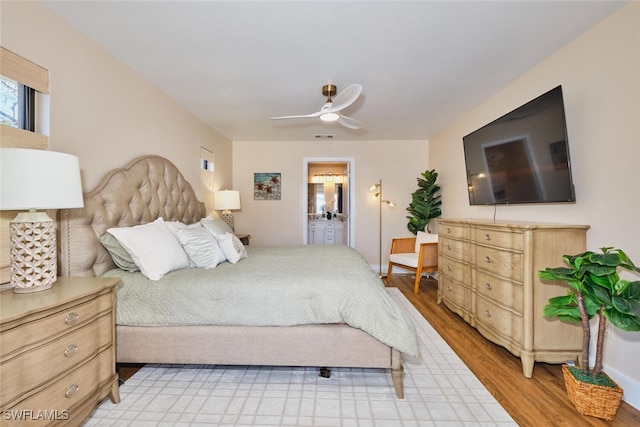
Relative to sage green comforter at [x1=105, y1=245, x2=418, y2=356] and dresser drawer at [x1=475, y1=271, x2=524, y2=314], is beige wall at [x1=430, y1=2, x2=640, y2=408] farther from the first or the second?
sage green comforter at [x1=105, y1=245, x2=418, y2=356]

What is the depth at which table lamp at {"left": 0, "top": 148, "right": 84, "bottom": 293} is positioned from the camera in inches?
46.3

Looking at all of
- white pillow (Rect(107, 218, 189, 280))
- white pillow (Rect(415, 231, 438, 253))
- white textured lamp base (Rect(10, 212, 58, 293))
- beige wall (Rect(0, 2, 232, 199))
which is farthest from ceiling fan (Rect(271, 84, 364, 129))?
white pillow (Rect(415, 231, 438, 253))

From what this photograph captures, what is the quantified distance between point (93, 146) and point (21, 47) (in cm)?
65

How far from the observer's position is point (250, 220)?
197 inches


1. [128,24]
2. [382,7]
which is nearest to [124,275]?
[128,24]

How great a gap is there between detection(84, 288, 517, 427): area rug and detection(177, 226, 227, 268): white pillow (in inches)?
29.7

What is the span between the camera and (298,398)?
1.68m

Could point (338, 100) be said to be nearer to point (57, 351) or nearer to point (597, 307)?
point (597, 307)

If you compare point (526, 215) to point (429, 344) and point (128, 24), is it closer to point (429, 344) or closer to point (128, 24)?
point (429, 344)

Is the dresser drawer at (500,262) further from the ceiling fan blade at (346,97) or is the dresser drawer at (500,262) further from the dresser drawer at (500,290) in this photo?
the ceiling fan blade at (346,97)

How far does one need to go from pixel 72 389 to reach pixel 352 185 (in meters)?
4.24

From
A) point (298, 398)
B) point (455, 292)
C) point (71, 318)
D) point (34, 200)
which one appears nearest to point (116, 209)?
point (34, 200)

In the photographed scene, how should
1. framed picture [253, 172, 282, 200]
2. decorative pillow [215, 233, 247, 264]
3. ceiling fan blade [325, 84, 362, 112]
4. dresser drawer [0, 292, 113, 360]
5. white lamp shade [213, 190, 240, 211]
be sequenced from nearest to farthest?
dresser drawer [0, 292, 113, 360] < ceiling fan blade [325, 84, 362, 112] < decorative pillow [215, 233, 247, 264] < white lamp shade [213, 190, 240, 211] < framed picture [253, 172, 282, 200]

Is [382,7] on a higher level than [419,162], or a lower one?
higher
